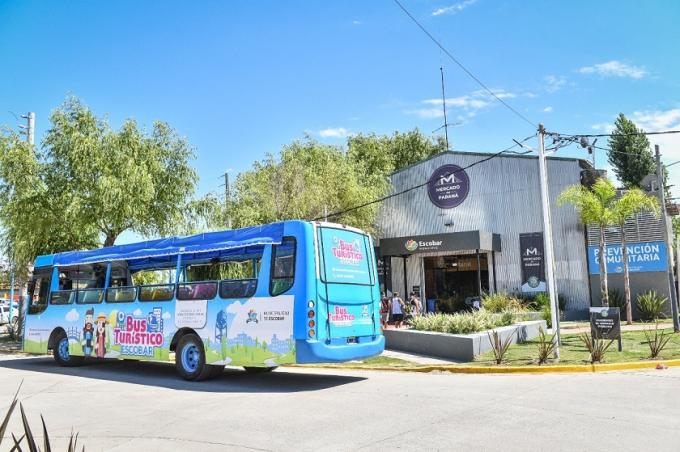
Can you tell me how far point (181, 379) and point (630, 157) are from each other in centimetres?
4805

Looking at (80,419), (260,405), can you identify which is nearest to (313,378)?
(260,405)

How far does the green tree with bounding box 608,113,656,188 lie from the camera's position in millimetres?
48906

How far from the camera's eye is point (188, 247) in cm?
1276

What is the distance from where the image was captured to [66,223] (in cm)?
2069

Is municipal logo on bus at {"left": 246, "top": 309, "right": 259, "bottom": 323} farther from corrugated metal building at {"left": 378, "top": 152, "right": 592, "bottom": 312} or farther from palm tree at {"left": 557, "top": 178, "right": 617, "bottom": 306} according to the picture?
corrugated metal building at {"left": 378, "top": 152, "right": 592, "bottom": 312}

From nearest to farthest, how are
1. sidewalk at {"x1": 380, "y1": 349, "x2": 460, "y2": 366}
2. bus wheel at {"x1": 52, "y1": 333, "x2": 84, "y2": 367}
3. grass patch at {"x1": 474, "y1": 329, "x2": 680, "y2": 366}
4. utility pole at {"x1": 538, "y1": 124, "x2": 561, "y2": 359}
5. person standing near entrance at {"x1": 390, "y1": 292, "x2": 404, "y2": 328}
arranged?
1. grass patch at {"x1": 474, "y1": 329, "x2": 680, "y2": 366}
2. utility pole at {"x1": 538, "y1": 124, "x2": 561, "y2": 359}
3. sidewalk at {"x1": 380, "y1": 349, "x2": 460, "y2": 366}
4. bus wheel at {"x1": 52, "y1": 333, "x2": 84, "y2": 367}
5. person standing near entrance at {"x1": 390, "y1": 292, "x2": 404, "y2": 328}

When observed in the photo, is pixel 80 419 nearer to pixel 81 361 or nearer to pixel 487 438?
pixel 487 438

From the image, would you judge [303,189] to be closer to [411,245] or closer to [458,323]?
[411,245]

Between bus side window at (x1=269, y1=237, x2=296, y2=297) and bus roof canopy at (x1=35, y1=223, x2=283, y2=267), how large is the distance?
0.62ft

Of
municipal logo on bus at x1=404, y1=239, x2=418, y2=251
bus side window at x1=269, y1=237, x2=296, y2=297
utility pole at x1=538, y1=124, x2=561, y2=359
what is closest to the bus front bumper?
bus side window at x1=269, y1=237, x2=296, y2=297

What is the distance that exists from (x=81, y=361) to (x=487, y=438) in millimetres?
12832

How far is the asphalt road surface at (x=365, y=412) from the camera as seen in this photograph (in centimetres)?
649

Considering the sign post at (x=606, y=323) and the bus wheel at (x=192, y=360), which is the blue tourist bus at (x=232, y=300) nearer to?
the bus wheel at (x=192, y=360)

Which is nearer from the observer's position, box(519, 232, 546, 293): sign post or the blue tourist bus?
the blue tourist bus
